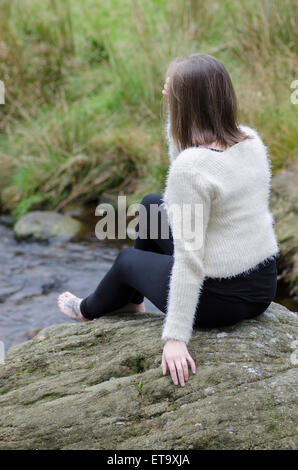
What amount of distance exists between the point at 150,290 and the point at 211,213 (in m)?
0.39

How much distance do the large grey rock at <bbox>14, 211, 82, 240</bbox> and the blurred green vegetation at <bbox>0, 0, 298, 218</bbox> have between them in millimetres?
282

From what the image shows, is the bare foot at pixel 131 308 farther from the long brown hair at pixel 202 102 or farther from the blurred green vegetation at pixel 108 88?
the blurred green vegetation at pixel 108 88

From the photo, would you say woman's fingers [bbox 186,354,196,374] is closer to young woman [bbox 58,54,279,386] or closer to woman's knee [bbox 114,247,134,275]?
young woman [bbox 58,54,279,386]

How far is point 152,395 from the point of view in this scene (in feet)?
5.50

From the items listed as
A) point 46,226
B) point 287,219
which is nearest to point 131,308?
point 287,219

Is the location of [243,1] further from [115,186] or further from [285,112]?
[115,186]

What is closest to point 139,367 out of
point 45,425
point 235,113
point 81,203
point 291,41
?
point 45,425

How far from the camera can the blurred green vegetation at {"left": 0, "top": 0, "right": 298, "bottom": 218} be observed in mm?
4605

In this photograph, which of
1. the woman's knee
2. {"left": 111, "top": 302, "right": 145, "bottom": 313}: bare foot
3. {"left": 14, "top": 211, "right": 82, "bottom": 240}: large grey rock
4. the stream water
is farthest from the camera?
{"left": 14, "top": 211, "right": 82, "bottom": 240}: large grey rock

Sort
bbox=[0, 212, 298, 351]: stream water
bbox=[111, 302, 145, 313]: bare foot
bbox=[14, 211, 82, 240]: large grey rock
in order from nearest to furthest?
bbox=[111, 302, 145, 313]: bare foot, bbox=[0, 212, 298, 351]: stream water, bbox=[14, 211, 82, 240]: large grey rock

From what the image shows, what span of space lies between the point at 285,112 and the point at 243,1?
1692mm

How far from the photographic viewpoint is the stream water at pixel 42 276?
3417mm

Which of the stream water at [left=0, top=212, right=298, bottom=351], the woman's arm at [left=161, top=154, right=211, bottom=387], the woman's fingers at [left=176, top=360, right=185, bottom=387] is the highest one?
the woman's arm at [left=161, top=154, right=211, bottom=387]

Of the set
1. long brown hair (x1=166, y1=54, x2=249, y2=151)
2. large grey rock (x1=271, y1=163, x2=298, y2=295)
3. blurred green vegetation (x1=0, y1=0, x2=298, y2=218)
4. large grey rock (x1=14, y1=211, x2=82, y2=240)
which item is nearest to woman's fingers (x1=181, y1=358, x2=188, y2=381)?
long brown hair (x1=166, y1=54, x2=249, y2=151)
